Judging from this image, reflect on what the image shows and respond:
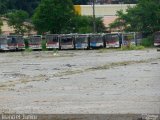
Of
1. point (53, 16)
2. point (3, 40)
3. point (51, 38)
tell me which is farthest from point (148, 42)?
point (3, 40)

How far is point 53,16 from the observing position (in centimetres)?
8812

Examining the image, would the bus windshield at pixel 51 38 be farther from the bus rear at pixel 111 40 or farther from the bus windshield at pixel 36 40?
the bus rear at pixel 111 40

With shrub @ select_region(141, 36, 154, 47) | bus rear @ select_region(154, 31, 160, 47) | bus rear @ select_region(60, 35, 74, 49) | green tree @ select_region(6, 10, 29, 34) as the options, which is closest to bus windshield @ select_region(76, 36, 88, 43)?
bus rear @ select_region(60, 35, 74, 49)

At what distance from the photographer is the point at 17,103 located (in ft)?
52.7

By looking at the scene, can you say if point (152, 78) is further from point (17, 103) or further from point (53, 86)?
point (17, 103)

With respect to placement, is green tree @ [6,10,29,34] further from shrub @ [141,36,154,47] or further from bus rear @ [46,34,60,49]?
shrub @ [141,36,154,47]

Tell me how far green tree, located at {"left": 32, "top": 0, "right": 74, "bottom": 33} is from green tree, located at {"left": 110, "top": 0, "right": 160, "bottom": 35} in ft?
32.9

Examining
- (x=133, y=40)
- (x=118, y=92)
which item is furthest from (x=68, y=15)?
(x=118, y=92)

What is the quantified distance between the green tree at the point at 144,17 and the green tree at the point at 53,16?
1002cm

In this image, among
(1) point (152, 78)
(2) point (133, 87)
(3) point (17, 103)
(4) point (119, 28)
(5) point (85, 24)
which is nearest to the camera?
(3) point (17, 103)

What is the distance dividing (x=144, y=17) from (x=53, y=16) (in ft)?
45.9

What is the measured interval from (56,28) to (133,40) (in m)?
13.3

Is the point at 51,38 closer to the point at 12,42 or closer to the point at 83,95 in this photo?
the point at 12,42

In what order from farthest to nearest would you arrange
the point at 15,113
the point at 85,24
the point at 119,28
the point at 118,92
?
1. the point at 119,28
2. the point at 85,24
3. the point at 118,92
4. the point at 15,113
